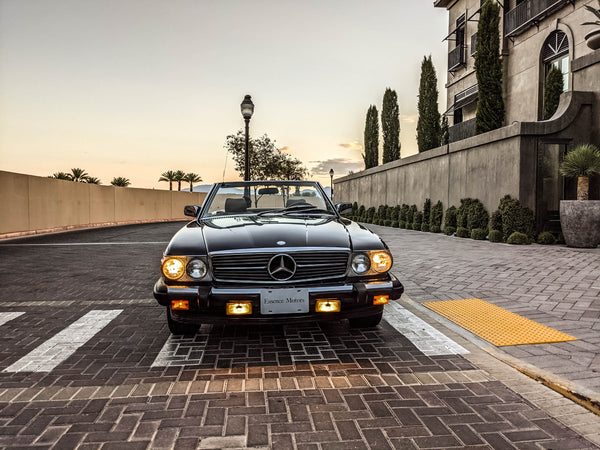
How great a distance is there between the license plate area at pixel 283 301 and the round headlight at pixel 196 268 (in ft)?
1.71

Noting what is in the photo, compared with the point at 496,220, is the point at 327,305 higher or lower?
lower

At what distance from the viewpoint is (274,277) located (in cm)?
331

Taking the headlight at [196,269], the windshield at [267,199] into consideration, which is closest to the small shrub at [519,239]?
the windshield at [267,199]

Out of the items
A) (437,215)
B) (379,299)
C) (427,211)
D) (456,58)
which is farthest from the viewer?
(456,58)

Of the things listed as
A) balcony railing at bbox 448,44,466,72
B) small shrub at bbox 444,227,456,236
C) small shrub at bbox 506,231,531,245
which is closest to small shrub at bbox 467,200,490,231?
small shrub at bbox 444,227,456,236

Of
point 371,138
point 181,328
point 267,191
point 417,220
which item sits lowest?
point 181,328

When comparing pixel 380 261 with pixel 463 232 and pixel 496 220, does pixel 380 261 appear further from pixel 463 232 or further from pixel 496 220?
pixel 463 232

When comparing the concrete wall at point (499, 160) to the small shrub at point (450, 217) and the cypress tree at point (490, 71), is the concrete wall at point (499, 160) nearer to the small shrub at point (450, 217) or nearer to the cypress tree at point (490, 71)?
the small shrub at point (450, 217)

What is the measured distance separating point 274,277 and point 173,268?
82cm

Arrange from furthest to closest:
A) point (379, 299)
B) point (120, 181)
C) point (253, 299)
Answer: point (120, 181) < point (379, 299) < point (253, 299)

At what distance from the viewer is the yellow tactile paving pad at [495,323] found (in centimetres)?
388

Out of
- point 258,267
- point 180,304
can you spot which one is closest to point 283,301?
point 258,267

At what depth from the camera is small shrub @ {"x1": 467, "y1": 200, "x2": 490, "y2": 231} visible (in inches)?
526

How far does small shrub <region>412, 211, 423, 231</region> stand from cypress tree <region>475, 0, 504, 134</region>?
4.21m
